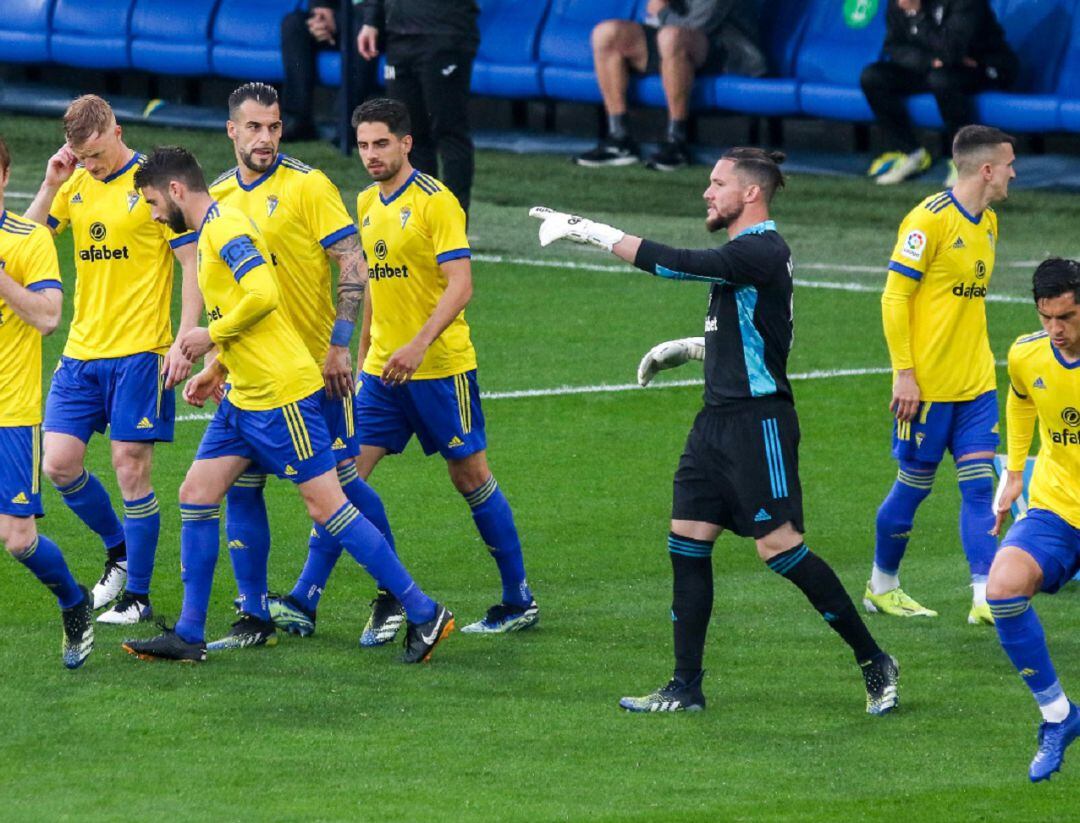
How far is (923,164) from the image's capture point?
754 inches

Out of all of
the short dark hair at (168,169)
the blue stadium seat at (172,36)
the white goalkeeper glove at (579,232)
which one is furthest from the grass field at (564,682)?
the blue stadium seat at (172,36)

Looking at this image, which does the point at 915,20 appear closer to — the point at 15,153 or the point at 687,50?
the point at 687,50

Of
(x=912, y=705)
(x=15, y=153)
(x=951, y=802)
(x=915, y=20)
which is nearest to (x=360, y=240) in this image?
(x=912, y=705)

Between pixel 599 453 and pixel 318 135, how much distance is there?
1086 cm

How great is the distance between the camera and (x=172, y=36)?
22.8m

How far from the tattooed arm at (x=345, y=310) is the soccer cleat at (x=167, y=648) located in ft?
3.44

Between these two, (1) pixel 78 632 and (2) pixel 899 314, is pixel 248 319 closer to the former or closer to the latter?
(1) pixel 78 632

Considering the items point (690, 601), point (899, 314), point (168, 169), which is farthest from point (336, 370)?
point (899, 314)

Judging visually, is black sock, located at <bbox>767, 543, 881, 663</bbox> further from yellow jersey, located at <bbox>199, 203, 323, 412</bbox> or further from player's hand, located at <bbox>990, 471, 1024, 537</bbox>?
yellow jersey, located at <bbox>199, 203, 323, 412</bbox>

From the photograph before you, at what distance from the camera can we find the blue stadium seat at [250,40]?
2200cm

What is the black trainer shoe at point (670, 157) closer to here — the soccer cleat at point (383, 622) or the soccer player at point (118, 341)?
the soccer player at point (118, 341)

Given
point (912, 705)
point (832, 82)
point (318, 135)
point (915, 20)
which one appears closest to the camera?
point (912, 705)

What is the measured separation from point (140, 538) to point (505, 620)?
1.44 m

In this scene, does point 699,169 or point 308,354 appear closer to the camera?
point 308,354
